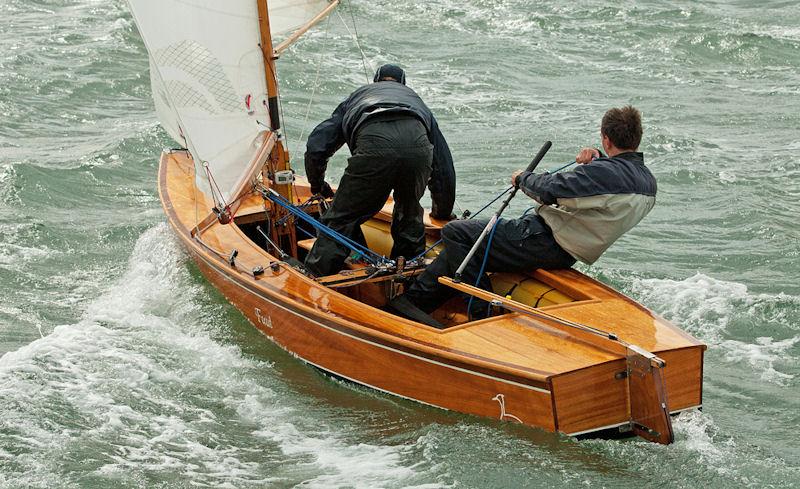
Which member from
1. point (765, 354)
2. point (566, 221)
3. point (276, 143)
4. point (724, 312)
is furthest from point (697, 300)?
point (276, 143)

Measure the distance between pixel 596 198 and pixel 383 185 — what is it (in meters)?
1.23

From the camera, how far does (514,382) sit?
16.9 feet

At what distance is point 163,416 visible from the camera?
5.91 meters

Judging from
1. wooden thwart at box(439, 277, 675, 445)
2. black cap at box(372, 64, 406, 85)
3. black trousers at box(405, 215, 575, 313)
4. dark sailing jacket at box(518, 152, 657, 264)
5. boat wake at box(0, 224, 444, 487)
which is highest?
black cap at box(372, 64, 406, 85)

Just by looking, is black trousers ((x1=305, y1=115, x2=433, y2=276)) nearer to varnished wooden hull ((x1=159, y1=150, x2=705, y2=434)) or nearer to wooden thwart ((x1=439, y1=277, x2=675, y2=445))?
varnished wooden hull ((x1=159, y1=150, x2=705, y2=434))

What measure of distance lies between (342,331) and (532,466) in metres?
1.33

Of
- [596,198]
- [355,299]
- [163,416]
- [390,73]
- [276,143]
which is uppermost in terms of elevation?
[390,73]

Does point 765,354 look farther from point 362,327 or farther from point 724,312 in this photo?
point 362,327

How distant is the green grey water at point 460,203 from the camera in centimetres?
534

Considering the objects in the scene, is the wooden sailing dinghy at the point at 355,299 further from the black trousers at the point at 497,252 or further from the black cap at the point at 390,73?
the black cap at the point at 390,73

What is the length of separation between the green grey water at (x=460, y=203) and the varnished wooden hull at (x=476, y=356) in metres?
0.13

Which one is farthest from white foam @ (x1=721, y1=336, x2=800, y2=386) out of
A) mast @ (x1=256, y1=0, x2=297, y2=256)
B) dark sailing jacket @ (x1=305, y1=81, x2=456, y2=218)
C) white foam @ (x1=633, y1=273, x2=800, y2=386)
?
mast @ (x1=256, y1=0, x2=297, y2=256)

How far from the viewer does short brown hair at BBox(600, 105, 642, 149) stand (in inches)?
223

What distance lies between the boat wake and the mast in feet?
2.19
